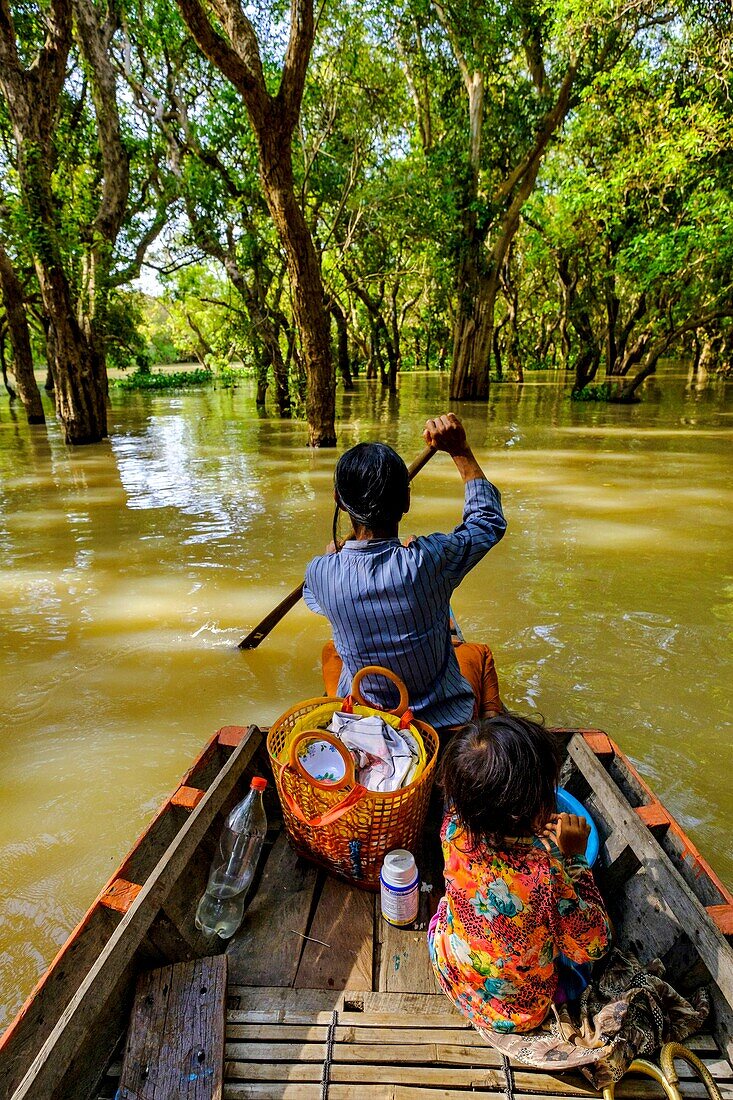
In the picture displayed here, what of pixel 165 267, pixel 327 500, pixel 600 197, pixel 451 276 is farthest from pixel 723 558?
pixel 165 267

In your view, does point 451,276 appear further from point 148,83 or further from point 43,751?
point 43,751

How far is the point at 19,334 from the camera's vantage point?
13.9 metres

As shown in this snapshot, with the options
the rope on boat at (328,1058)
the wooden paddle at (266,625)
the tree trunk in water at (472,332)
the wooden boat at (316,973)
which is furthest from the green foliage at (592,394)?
the rope on boat at (328,1058)

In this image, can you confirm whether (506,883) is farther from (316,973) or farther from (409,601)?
(409,601)

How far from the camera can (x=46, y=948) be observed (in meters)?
2.11

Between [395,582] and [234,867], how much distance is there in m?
1.11

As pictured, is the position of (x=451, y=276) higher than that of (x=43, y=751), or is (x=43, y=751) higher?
(x=451, y=276)

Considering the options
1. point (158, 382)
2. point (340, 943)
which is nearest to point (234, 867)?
point (340, 943)

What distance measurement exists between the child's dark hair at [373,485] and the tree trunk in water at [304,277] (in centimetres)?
737

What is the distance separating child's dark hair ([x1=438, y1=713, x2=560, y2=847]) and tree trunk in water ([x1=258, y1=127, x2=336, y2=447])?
27.2 feet

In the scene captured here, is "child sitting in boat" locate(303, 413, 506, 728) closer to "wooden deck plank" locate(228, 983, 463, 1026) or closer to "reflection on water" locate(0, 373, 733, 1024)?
"wooden deck plank" locate(228, 983, 463, 1026)

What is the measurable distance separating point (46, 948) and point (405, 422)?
1283cm

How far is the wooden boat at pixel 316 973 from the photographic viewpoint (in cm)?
142

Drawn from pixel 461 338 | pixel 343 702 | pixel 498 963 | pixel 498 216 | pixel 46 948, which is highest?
pixel 498 216
